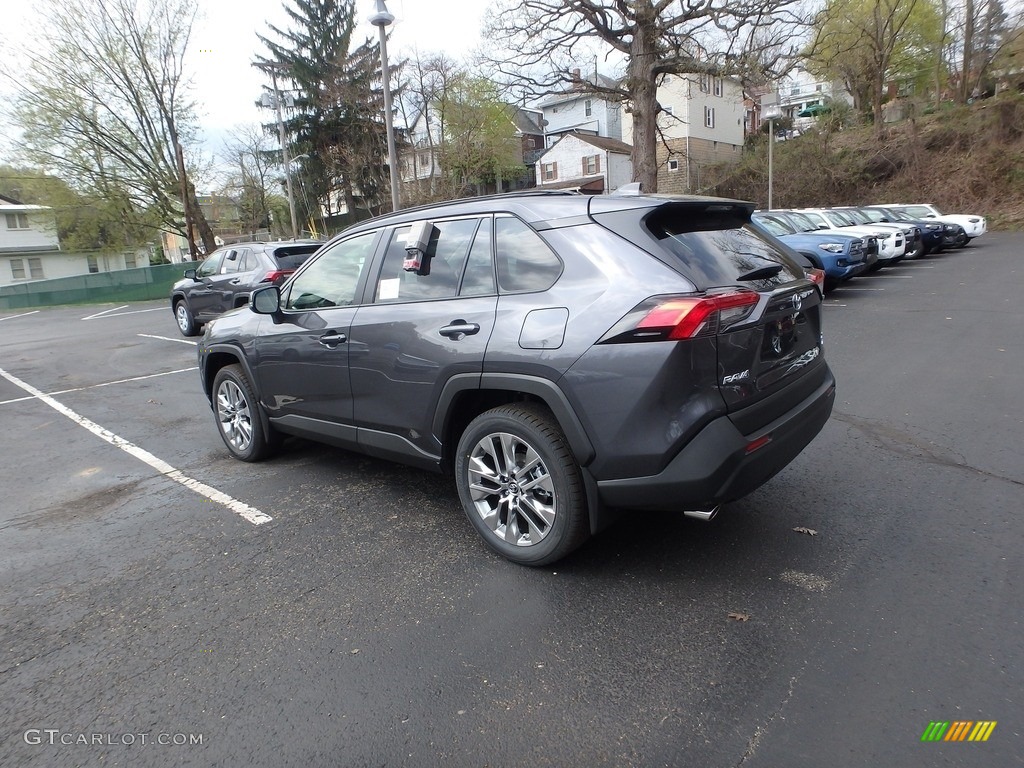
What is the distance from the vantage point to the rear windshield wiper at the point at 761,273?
3127 mm

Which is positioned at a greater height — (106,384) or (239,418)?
(239,418)

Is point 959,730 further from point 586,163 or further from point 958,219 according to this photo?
point 586,163

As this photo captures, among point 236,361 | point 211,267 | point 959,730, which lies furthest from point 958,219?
point 959,730

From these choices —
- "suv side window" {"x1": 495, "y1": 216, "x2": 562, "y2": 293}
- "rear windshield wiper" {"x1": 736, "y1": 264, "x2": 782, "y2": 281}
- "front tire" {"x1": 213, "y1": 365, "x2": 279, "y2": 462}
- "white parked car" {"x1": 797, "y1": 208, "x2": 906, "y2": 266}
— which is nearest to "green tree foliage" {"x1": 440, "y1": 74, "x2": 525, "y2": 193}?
"white parked car" {"x1": 797, "y1": 208, "x2": 906, "y2": 266}

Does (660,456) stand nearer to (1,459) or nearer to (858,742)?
(858,742)

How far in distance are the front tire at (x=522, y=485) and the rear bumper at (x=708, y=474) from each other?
224mm

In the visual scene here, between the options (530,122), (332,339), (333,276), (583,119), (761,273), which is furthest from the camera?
(530,122)

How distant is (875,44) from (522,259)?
39.7 meters

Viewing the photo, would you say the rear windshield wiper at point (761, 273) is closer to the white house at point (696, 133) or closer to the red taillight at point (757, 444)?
the red taillight at point (757, 444)

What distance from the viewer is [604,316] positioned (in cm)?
295

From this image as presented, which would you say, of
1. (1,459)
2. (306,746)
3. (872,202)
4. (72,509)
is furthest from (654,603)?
(872,202)

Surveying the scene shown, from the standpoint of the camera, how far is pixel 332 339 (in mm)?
4219

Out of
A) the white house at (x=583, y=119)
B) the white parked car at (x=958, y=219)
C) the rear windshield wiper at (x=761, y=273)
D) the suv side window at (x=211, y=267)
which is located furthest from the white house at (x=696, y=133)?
the rear windshield wiper at (x=761, y=273)

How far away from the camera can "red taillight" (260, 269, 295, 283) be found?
11.2 meters
